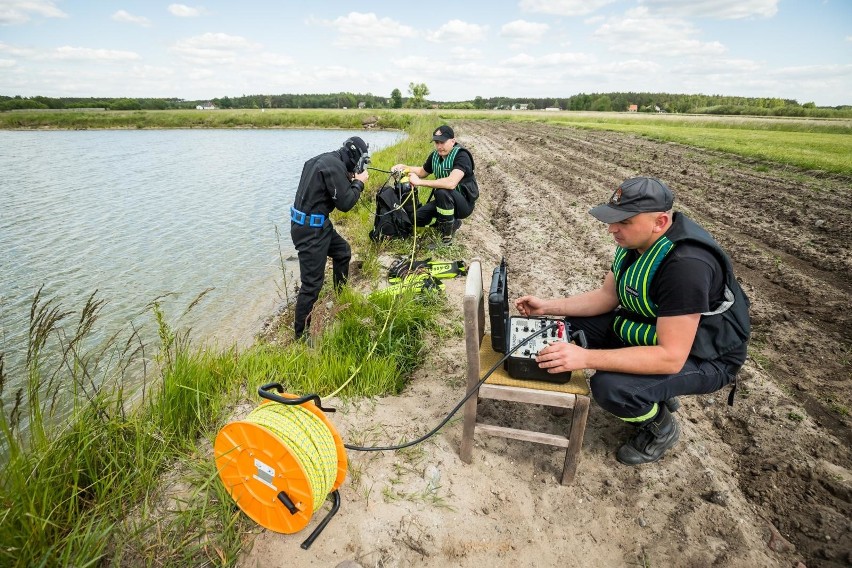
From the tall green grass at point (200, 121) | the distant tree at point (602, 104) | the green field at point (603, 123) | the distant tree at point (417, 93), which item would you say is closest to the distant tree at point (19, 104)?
the tall green grass at point (200, 121)

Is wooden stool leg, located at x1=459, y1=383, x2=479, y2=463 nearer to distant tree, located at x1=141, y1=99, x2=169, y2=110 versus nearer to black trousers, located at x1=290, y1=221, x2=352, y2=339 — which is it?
black trousers, located at x1=290, y1=221, x2=352, y2=339

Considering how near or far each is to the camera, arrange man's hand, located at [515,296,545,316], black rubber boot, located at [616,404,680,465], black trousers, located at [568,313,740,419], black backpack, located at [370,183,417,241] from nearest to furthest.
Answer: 1. black trousers, located at [568,313,740,419]
2. black rubber boot, located at [616,404,680,465]
3. man's hand, located at [515,296,545,316]
4. black backpack, located at [370,183,417,241]

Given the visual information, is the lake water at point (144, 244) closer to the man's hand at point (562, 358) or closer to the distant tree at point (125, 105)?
the man's hand at point (562, 358)

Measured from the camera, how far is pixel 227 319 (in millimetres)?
6359

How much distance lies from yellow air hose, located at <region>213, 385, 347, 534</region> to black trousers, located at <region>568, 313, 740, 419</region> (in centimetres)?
169

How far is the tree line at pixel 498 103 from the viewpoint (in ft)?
188

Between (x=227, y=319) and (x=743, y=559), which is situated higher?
(x=743, y=559)

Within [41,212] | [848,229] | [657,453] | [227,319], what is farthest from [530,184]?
[41,212]

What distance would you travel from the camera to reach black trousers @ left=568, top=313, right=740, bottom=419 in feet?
8.67

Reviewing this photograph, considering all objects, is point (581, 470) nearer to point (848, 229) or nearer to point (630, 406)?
point (630, 406)

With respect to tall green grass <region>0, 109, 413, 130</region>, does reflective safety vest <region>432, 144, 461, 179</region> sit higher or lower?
higher

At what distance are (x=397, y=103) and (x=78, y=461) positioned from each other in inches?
4552

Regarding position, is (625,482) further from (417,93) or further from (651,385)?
(417,93)

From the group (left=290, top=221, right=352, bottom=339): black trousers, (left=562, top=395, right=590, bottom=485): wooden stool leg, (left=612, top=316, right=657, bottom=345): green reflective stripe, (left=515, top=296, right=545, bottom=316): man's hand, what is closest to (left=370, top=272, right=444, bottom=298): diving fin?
(left=290, top=221, right=352, bottom=339): black trousers
